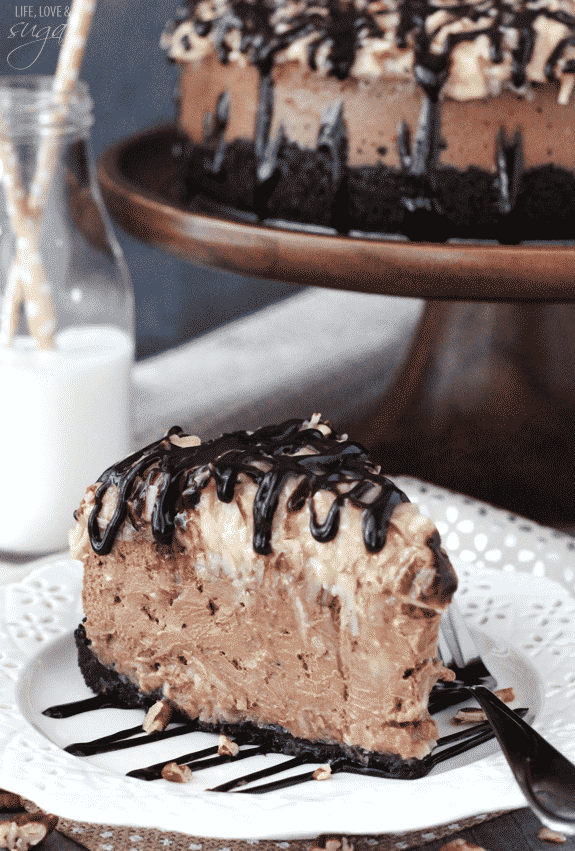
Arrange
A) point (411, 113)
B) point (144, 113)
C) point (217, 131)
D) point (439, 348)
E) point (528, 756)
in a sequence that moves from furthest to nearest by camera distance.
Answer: point (144, 113)
point (439, 348)
point (217, 131)
point (411, 113)
point (528, 756)

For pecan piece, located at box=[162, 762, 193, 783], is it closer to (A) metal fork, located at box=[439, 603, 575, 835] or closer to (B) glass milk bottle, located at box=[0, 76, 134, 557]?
(A) metal fork, located at box=[439, 603, 575, 835]

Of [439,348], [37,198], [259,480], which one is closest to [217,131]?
[37,198]

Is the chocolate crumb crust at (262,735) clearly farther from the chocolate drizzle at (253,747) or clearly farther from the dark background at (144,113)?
the dark background at (144,113)

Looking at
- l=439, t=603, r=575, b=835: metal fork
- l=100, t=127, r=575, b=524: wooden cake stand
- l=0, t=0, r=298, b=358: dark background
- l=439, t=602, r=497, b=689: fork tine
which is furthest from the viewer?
l=0, t=0, r=298, b=358: dark background

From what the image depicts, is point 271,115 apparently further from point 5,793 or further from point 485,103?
point 5,793

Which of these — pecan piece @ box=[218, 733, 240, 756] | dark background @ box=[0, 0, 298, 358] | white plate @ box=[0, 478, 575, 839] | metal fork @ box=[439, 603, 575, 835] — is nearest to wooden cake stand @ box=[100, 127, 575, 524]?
white plate @ box=[0, 478, 575, 839]

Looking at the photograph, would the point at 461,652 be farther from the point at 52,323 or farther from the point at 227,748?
the point at 52,323
